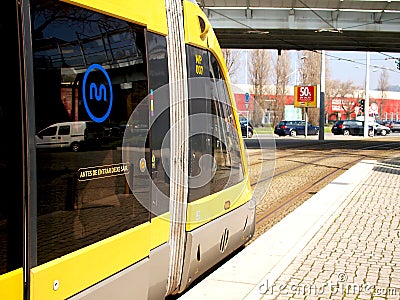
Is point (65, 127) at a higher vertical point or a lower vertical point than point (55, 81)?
lower

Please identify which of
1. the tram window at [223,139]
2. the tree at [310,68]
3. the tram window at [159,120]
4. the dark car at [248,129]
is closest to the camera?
the tram window at [159,120]

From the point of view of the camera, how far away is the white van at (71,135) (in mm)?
3166

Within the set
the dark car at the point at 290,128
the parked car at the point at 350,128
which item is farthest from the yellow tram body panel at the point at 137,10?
the parked car at the point at 350,128

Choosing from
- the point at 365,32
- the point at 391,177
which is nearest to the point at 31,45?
the point at 391,177

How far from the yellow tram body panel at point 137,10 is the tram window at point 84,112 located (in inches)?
1.8

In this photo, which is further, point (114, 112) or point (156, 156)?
point (156, 156)

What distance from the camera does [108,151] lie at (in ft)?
12.9

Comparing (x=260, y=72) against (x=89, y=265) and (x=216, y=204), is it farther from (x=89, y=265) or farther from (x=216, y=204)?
(x=89, y=265)

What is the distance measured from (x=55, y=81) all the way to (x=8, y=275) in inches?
43.2

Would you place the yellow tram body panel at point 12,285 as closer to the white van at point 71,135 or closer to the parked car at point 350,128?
the white van at point 71,135

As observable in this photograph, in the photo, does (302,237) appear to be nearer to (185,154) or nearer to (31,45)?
(185,154)

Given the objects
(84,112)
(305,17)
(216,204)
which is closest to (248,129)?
(305,17)

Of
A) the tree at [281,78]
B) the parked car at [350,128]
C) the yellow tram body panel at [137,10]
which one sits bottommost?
the parked car at [350,128]

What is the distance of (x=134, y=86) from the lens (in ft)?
14.2
